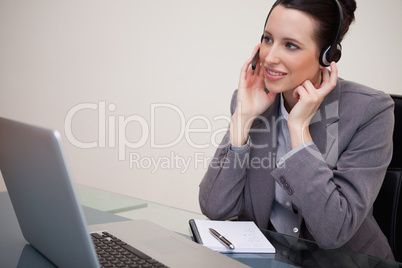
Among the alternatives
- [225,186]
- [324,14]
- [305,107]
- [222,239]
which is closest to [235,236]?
[222,239]

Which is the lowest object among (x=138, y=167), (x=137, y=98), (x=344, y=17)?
(x=138, y=167)

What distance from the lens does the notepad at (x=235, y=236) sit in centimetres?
96

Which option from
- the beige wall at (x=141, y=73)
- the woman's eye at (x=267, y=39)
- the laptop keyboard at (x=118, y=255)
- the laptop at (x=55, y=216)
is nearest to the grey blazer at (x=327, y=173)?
the woman's eye at (x=267, y=39)

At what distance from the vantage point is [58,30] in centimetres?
293

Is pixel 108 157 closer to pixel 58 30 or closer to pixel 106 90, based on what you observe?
pixel 106 90

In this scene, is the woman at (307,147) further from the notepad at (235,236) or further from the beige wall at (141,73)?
the beige wall at (141,73)

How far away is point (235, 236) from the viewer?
3.40 feet

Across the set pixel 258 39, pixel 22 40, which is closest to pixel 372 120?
pixel 258 39

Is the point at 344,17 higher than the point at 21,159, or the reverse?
the point at 344,17

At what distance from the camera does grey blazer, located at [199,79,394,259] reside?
3.67 feet

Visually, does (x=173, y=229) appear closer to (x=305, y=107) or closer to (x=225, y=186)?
(x=225, y=186)

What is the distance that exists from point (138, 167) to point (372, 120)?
196cm

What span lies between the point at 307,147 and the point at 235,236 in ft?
1.13

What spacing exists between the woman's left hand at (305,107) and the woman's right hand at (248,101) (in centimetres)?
13
